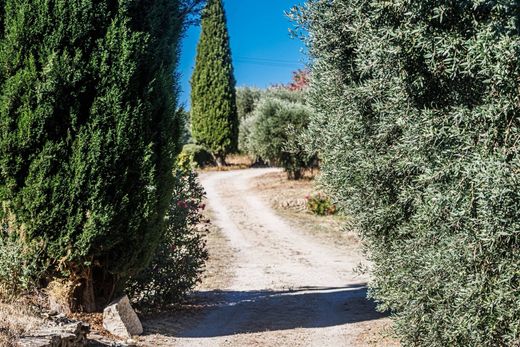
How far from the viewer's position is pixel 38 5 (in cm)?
712

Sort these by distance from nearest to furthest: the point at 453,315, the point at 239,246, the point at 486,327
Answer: the point at 486,327 → the point at 453,315 → the point at 239,246

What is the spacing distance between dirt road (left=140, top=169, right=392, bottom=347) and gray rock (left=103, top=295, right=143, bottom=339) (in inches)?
9.8

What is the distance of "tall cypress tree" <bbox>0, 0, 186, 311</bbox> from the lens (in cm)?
703

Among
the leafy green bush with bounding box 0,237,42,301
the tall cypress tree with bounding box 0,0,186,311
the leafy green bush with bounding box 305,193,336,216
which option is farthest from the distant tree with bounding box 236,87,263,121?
the leafy green bush with bounding box 0,237,42,301

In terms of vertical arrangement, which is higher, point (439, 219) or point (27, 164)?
point (27, 164)

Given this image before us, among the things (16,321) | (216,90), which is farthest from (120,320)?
(216,90)

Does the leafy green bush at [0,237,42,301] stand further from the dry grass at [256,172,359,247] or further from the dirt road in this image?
the dry grass at [256,172,359,247]

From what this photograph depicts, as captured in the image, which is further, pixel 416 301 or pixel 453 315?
pixel 416 301

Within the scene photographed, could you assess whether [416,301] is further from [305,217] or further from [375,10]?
[305,217]

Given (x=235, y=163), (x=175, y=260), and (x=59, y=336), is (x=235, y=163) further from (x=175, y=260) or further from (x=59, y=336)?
(x=59, y=336)

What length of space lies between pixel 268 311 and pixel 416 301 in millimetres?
4115

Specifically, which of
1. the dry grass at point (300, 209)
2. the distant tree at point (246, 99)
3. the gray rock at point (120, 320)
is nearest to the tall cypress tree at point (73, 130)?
the gray rock at point (120, 320)

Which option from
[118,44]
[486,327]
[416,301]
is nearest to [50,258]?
[118,44]

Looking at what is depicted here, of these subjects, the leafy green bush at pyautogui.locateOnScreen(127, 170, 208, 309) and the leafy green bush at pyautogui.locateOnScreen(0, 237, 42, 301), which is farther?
the leafy green bush at pyautogui.locateOnScreen(127, 170, 208, 309)
